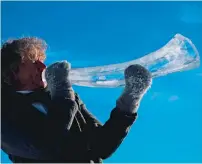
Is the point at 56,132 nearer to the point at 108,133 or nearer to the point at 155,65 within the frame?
the point at 108,133

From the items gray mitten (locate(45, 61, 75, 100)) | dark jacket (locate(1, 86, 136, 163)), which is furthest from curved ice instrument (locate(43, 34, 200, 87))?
dark jacket (locate(1, 86, 136, 163))

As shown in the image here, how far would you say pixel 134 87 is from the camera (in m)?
2.42

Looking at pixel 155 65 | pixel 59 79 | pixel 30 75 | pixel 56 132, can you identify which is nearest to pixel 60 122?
pixel 56 132

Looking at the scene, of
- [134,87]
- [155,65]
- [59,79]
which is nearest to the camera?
[134,87]

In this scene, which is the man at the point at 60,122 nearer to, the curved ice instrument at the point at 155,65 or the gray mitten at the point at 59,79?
the gray mitten at the point at 59,79

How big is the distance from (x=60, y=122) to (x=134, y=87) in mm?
466

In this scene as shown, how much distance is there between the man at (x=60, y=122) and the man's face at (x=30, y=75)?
33 millimetres

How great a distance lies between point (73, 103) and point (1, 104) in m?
0.45

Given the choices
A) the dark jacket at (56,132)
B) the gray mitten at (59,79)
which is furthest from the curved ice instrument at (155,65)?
the dark jacket at (56,132)

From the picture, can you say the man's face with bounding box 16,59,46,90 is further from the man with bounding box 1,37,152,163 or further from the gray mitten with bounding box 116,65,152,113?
the gray mitten with bounding box 116,65,152,113

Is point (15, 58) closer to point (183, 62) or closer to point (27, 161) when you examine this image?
point (27, 161)

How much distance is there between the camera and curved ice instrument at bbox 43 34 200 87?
8.95 feet

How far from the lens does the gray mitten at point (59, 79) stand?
100.0 inches

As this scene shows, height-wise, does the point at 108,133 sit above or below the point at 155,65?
below
